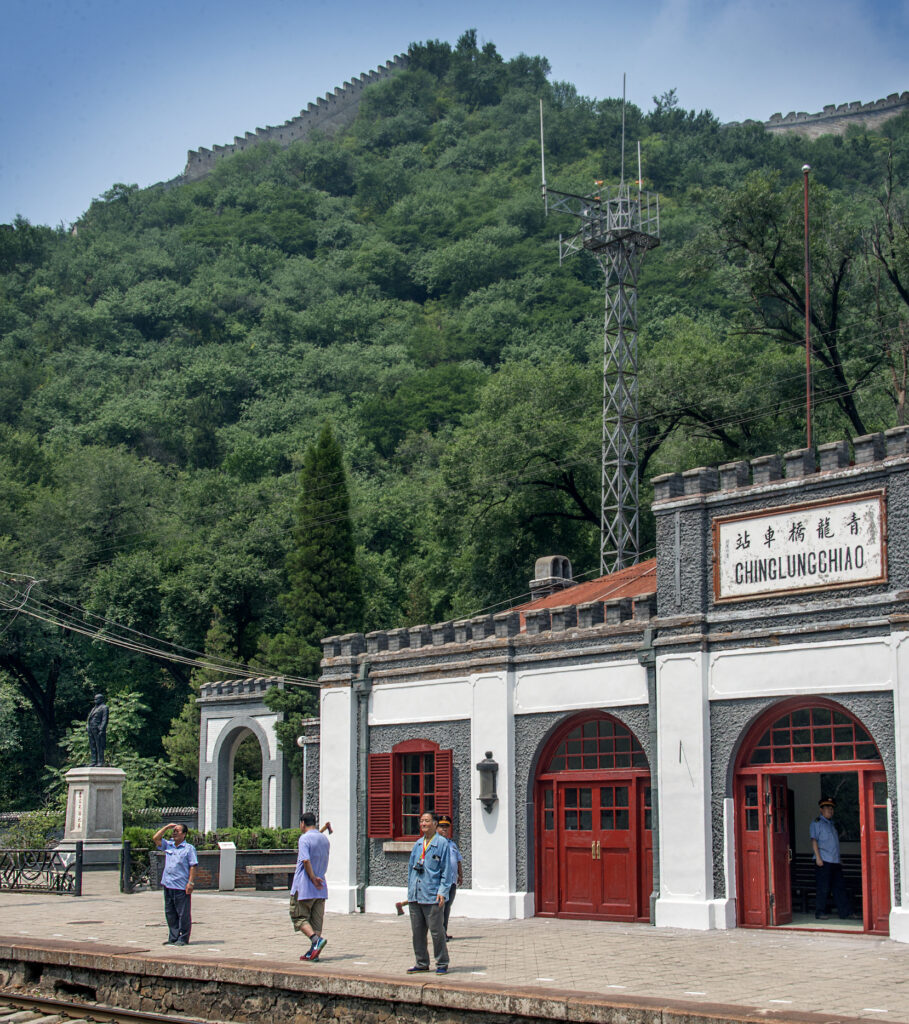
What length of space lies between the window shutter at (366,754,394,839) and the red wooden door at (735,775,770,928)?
6408 millimetres

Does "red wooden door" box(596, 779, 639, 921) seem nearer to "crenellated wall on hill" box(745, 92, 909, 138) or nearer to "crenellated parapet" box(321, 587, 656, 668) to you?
"crenellated parapet" box(321, 587, 656, 668)

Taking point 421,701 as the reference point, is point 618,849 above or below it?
below

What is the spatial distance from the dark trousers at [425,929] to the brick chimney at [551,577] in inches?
504

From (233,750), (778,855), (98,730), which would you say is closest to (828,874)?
(778,855)

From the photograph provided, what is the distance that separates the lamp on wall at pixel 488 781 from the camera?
1900 cm

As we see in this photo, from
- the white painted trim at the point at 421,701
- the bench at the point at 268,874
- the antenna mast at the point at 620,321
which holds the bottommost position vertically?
the bench at the point at 268,874

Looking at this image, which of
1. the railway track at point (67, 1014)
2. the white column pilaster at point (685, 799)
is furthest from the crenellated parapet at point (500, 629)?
the railway track at point (67, 1014)

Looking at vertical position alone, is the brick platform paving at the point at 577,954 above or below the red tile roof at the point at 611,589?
below

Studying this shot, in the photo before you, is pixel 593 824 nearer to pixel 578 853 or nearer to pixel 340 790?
pixel 578 853

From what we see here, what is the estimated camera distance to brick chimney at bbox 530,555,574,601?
24.9 metres

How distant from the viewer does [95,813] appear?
2936 cm

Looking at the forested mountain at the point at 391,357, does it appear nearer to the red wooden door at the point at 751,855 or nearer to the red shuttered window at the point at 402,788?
the red shuttered window at the point at 402,788

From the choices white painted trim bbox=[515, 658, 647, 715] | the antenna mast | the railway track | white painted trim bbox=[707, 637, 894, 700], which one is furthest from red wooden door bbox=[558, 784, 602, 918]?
the antenna mast

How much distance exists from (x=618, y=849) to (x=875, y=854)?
397cm
